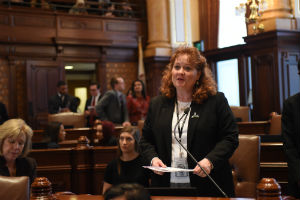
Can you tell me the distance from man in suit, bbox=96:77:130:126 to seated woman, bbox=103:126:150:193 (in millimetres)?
3426

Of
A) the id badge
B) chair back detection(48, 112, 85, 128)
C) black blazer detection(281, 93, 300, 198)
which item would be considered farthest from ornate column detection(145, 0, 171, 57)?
the id badge

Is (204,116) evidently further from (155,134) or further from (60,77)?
(60,77)

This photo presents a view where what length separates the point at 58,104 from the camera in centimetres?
895

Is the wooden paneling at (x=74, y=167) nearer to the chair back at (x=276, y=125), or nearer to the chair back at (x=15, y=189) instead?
the chair back at (x=15, y=189)

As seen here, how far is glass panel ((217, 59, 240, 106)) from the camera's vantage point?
10719 millimetres

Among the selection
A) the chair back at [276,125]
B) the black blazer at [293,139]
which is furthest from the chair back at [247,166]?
the chair back at [276,125]

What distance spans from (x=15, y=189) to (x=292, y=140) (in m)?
1.56

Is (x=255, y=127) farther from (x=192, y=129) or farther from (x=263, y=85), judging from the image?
(x=192, y=129)

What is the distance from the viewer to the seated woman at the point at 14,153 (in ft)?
9.89

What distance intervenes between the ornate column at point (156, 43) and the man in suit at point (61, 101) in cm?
312

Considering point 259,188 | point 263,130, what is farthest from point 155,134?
point 263,130

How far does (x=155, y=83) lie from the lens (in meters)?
11.6

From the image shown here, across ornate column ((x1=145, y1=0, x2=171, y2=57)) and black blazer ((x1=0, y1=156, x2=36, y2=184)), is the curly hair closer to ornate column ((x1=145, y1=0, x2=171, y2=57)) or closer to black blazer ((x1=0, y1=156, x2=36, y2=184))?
black blazer ((x1=0, y1=156, x2=36, y2=184))

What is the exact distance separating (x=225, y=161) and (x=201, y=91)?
1.39ft
